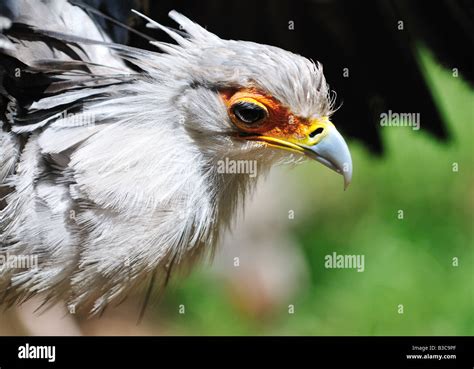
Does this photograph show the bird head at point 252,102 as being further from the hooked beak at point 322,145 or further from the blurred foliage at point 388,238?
the blurred foliage at point 388,238

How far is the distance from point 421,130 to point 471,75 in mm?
291

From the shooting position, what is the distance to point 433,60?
99.4 inches

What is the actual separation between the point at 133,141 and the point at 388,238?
1.13 m

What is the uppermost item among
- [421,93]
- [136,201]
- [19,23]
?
[19,23]

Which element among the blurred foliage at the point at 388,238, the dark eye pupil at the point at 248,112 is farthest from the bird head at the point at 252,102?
the blurred foliage at the point at 388,238

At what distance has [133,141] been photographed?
2.05 m

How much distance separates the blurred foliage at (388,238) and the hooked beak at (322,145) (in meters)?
0.51

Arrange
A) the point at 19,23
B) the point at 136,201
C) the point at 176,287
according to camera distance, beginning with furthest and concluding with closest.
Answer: the point at 176,287, the point at 19,23, the point at 136,201

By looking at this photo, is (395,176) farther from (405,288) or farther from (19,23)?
(19,23)

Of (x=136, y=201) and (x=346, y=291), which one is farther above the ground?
(x=136, y=201)

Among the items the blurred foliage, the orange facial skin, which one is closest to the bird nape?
the orange facial skin

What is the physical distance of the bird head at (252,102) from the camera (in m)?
1.96

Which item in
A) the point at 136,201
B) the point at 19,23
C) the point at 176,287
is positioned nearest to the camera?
the point at 136,201
